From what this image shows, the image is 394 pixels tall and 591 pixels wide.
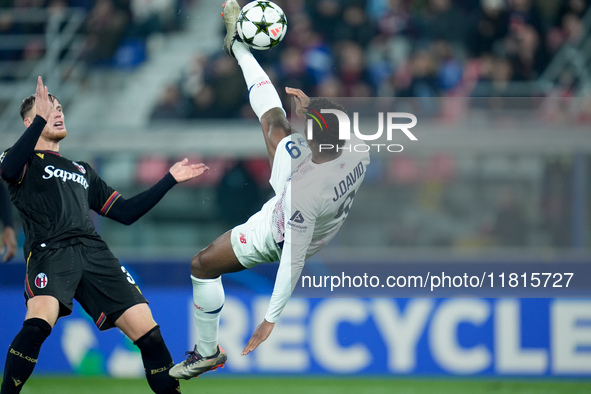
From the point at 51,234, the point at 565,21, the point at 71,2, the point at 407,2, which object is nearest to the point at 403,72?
the point at 407,2

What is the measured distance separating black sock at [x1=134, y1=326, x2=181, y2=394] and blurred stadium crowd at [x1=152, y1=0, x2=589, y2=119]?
143 inches

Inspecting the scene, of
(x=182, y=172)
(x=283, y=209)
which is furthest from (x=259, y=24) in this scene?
(x=283, y=209)

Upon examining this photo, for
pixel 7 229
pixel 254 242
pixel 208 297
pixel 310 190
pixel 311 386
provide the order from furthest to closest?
pixel 311 386 < pixel 7 229 < pixel 208 297 < pixel 254 242 < pixel 310 190

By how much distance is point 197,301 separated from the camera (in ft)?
17.0

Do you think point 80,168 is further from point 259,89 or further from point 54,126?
point 259,89

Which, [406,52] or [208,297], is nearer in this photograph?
[208,297]

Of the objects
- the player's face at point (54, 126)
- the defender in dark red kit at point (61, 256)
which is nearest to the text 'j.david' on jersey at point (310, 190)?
the defender in dark red kit at point (61, 256)

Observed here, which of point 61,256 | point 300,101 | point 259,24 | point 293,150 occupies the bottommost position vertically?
point 61,256

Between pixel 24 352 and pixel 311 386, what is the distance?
2773 mm

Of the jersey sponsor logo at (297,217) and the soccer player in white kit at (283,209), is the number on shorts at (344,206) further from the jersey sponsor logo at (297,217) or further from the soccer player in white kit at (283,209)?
the jersey sponsor logo at (297,217)

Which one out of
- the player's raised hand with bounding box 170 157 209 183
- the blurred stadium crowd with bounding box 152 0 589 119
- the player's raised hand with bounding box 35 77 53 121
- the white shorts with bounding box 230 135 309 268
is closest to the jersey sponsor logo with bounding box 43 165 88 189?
the player's raised hand with bounding box 35 77 53 121

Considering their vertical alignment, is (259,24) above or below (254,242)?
above

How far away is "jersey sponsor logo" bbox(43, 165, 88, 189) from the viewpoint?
187 inches

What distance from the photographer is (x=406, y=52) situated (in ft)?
30.3
